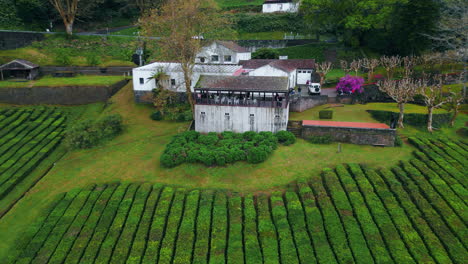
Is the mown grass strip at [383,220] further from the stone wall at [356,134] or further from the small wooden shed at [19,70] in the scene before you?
the small wooden shed at [19,70]

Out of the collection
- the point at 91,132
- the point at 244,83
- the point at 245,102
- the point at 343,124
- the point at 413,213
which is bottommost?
the point at 413,213

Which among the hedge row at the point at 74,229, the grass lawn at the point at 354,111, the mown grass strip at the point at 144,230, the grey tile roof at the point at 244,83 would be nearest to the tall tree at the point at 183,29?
the grey tile roof at the point at 244,83

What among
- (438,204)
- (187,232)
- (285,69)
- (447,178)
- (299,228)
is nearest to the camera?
(299,228)

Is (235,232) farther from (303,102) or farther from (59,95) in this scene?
(59,95)

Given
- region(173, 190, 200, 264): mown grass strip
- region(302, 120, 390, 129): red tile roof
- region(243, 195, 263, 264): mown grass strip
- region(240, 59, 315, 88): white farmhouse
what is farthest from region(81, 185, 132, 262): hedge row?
region(240, 59, 315, 88): white farmhouse

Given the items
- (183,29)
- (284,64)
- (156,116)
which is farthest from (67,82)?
(284,64)

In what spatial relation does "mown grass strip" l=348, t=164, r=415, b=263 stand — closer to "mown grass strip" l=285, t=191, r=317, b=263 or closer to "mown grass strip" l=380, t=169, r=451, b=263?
"mown grass strip" l=380, t=169, r=451, b=263

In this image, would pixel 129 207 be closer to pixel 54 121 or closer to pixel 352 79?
pixel 54 121

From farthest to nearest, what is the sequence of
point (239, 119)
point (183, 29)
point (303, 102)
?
point (303, 102), point (183, 29), point (239, 119)
